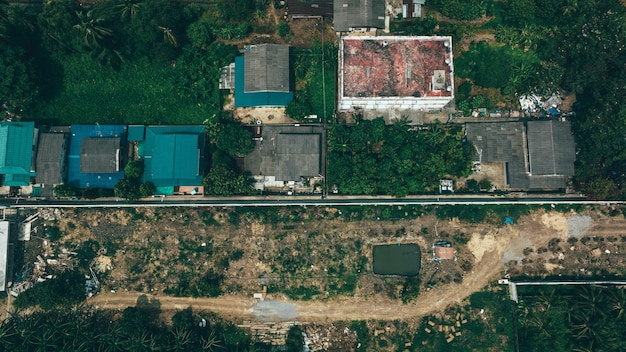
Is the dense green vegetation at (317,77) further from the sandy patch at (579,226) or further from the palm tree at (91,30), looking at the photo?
the sandy patch at (579,226)

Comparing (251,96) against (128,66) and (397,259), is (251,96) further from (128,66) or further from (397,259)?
(397,259)

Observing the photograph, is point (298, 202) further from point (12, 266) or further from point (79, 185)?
point (12, 266)

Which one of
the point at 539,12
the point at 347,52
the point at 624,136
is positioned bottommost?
the point at 624,136

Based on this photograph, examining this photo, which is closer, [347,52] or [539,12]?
[347,52]

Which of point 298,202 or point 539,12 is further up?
point 539,12

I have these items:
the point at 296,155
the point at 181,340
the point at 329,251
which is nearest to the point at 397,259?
the point at 329,251

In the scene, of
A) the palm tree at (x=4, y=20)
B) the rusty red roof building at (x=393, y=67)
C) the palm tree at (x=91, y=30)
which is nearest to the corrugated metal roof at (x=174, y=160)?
the palm tree at (x=91, y=30)

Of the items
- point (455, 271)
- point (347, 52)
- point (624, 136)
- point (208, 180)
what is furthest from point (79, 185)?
point (624, 136)

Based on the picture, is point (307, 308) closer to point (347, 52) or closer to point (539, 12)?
point (347, 52)

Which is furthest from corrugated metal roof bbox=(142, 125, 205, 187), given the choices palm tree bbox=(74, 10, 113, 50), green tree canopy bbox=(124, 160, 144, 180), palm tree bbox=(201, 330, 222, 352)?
palm tree bbox=(201, 330, 222, 352)
